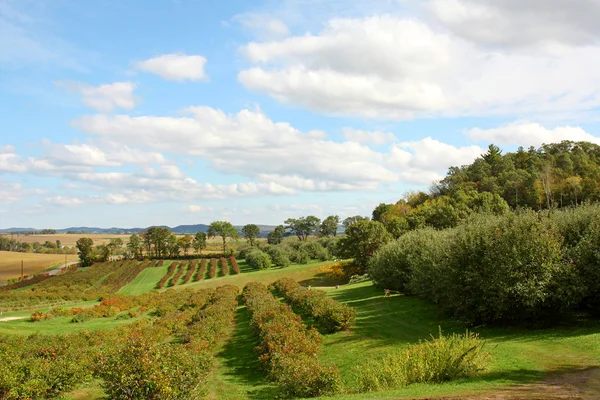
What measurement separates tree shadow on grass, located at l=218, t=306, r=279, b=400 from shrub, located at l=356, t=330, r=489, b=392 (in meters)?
4.37

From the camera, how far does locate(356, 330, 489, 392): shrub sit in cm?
1483

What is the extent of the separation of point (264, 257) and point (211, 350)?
67.9m

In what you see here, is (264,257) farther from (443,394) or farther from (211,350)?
(443,394)

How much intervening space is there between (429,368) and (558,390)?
403 centimetres

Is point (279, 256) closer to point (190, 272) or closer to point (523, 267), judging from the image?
point (190, 272)

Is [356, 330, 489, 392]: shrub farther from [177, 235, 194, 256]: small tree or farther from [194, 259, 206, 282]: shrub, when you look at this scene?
[177, 235, 194, 256]: small tree

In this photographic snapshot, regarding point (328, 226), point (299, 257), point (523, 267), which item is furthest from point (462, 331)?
point (328, 226)

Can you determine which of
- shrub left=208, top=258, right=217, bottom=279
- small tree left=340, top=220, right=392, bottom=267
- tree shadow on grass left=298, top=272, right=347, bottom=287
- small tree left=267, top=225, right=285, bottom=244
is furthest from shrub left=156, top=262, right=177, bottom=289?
small tree left=267, top=225, right=285, bottom=244

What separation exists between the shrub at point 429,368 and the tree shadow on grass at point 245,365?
14.3ft

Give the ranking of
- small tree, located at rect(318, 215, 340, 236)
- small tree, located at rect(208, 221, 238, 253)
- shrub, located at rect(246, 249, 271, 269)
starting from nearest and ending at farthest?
shrub, located at rect(246, 249, 271, 269)
small tree, located at rect(208, 221, 238, 253)
small tree, located at rect(318, 215, 340, 236)

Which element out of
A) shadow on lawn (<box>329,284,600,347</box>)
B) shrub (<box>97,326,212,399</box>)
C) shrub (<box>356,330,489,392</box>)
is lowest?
shadow on lawn (<box>329,284,600,347</box>)

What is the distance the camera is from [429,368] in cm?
1506

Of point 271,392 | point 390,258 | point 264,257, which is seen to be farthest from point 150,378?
point 264,257

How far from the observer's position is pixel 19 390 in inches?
617
